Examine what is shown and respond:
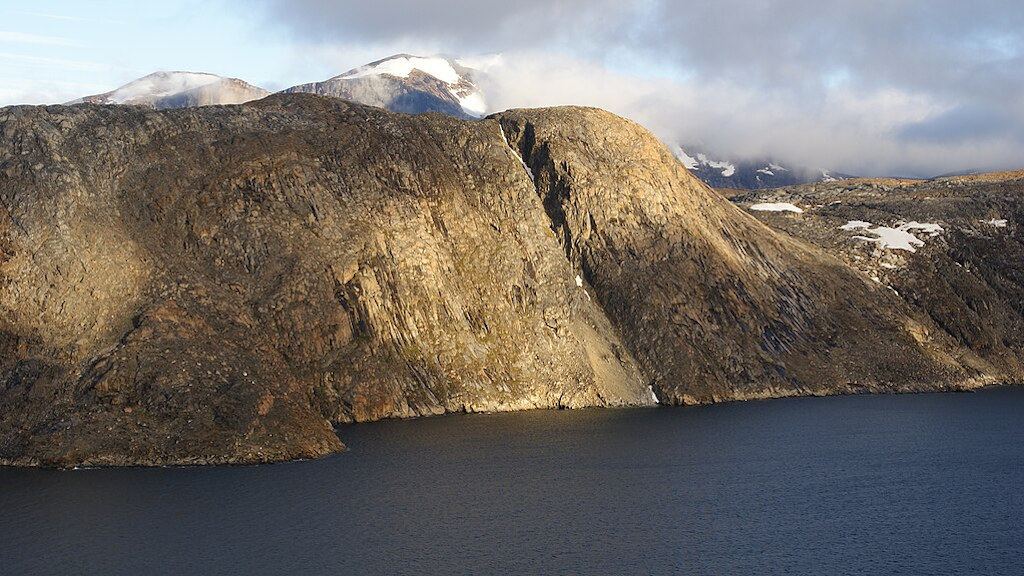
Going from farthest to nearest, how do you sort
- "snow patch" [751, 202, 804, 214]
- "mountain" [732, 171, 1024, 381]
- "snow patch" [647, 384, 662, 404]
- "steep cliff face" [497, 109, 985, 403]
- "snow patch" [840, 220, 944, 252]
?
"snow patch" [751, 202, 804, 214]
"snow patch" [840, 220, 944, 252]
"mountain" [732, 171, 1024, 381]
"steep cliff face" [497, 109, 985, 403]
"snow patch" [647, 384, 662, 404]

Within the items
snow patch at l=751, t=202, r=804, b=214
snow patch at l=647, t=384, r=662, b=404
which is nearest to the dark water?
snow patch at l=647, t=384, r=662, b=404

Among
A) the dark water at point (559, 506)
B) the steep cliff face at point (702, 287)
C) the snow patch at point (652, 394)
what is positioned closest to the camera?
the dark water at point (559, 506)

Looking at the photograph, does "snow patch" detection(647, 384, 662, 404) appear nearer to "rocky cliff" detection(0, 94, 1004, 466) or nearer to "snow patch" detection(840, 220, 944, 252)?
"rocky cliff" detection(0, 94, 1004, 466)

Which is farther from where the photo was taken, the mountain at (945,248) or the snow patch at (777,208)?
the snow patch at (777,208)

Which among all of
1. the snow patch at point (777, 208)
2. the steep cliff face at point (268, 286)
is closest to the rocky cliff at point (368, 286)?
the steep cliff face at point (268, 286)

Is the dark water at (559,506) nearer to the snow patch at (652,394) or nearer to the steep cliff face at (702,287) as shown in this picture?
the snow patch at (652,394)

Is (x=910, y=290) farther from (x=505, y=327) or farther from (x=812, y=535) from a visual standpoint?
(x=812, y=535)

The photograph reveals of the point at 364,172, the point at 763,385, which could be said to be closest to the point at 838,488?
the point at 763,385
